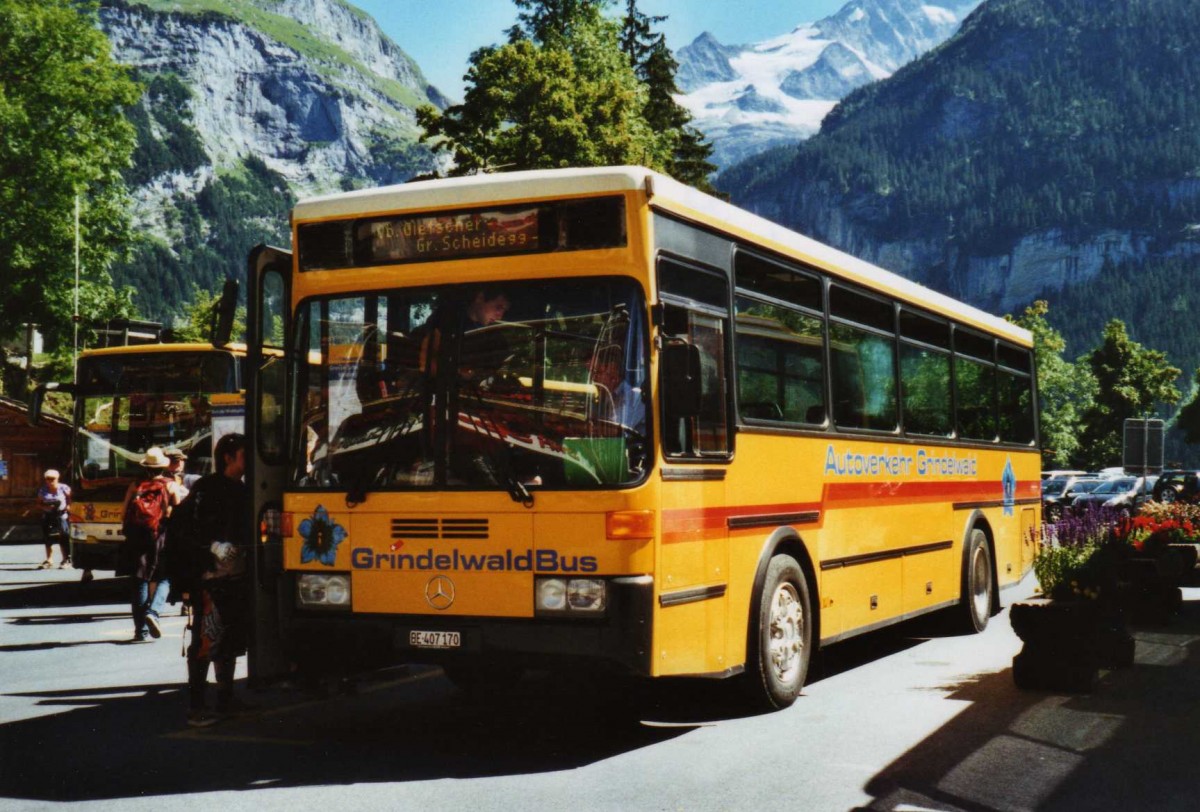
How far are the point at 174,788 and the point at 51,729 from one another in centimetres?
207

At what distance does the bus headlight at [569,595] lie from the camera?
6.93 m

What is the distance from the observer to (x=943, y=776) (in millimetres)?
6738

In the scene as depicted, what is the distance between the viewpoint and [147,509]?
12.9 metres

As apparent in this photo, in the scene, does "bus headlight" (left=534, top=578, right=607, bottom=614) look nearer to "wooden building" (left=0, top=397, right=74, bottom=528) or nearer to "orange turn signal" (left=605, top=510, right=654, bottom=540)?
"orange turn signal" (left=605, top=510, right=654, bottom=540)

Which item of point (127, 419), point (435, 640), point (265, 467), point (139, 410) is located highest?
point (139, 410)

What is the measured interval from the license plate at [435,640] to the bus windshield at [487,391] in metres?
0.79

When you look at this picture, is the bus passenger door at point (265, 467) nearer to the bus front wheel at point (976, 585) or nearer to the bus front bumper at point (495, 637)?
the bus front bumper at point (495, 637)

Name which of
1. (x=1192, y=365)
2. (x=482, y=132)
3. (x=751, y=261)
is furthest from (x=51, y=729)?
(x=1192, y=365)

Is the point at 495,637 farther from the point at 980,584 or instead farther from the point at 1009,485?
the point at 1009,485

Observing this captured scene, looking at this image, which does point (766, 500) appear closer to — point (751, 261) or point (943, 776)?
point (751, 261)

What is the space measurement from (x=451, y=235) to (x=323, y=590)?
2.10m

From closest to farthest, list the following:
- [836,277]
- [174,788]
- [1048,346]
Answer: [174,788]
[836,277]
[1048,346]

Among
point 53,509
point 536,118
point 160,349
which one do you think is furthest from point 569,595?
point 536,118

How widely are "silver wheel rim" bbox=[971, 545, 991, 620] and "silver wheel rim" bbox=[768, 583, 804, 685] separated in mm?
4620
